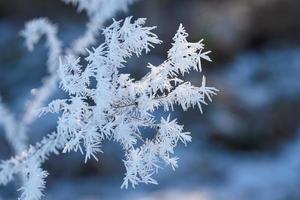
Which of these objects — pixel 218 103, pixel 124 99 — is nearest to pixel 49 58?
pixel 124 99

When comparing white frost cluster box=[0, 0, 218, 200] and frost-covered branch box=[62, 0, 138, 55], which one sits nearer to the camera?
white frost cluster box=[0, 0, 218, 200]

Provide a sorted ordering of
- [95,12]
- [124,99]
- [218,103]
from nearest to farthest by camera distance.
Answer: [124,99], [95,12], [218,103]

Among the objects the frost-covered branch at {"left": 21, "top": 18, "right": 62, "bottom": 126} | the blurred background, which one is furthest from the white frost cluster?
the blurred background

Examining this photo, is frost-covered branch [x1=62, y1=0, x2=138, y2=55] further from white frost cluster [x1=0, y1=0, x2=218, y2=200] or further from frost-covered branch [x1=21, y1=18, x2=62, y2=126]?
white frost cluster [x1=0, y1=0, x2=218, y2=200]

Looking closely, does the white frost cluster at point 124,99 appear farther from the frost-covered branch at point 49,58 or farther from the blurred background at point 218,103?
the blurred background at point 218,103

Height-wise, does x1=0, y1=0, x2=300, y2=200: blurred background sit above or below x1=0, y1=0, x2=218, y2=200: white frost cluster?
above

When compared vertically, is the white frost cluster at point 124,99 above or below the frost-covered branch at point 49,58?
below

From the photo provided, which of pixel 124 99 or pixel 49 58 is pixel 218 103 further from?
pixel 124 99

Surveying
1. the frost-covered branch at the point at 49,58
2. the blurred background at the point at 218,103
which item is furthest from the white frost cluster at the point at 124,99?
the blurred background at the point at 218,103

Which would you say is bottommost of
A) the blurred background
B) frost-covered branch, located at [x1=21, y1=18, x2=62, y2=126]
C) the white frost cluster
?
the white frost cluster
